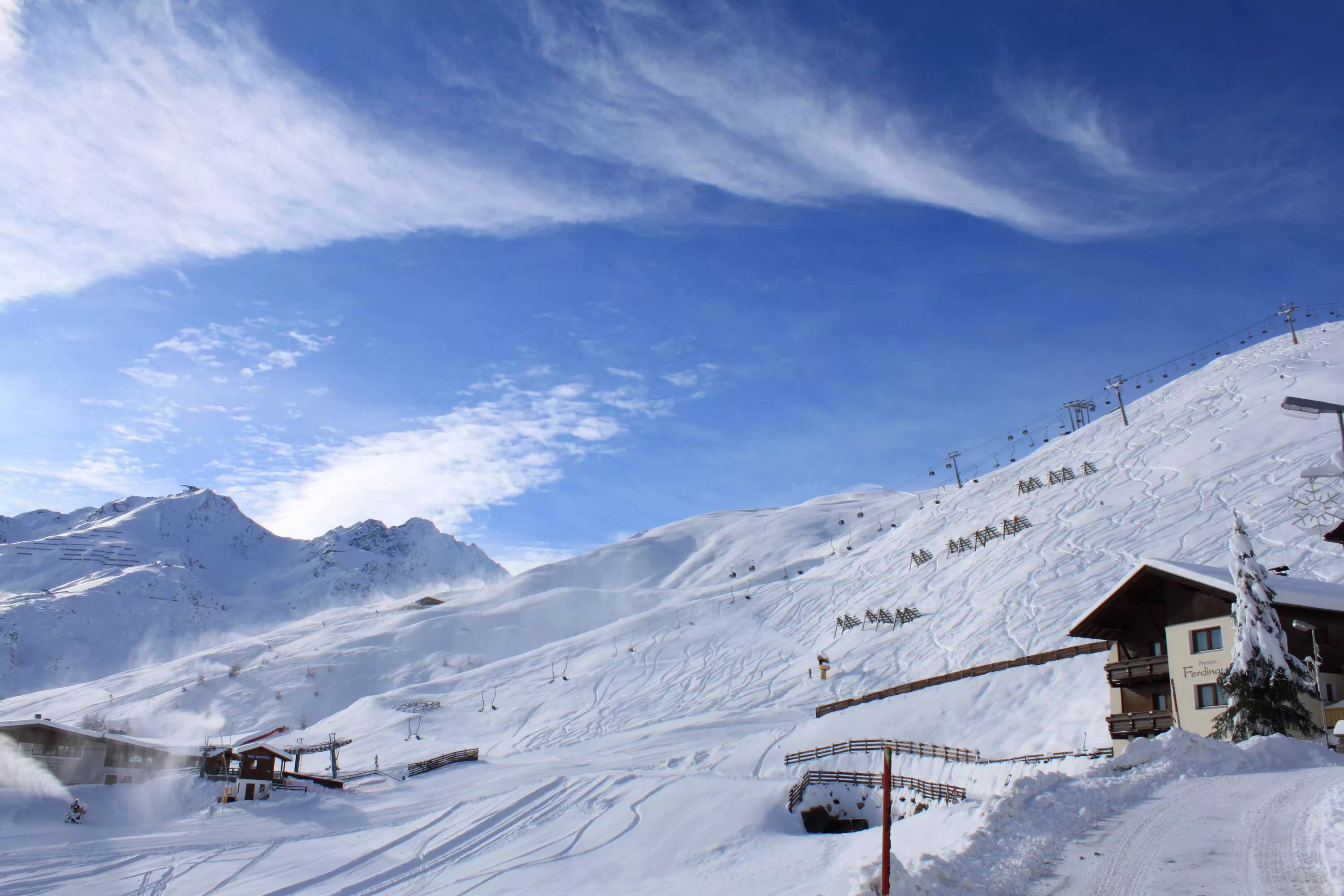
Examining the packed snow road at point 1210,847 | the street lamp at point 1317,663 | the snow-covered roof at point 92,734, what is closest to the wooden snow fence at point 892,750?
the street lamp at point 1317,663

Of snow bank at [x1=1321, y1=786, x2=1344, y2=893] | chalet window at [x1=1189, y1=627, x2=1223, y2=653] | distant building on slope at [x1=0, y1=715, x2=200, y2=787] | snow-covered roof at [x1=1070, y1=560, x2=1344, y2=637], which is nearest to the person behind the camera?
snow bank at [x1=1321, y1=786, x2=1344, y2=893]

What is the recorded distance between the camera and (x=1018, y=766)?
2194 cm

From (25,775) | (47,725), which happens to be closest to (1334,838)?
(25,775)

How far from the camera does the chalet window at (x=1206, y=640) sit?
25.3m

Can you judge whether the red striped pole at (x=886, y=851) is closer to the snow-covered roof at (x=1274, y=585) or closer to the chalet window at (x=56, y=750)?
the snow-covered roof at (x=1274, y=585)

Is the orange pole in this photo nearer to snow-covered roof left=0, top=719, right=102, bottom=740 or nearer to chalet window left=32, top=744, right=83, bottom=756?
snow-covered roof left=0, top=719, right=102, bottom=740

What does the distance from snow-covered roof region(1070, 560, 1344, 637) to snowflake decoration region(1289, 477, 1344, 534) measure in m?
20.2

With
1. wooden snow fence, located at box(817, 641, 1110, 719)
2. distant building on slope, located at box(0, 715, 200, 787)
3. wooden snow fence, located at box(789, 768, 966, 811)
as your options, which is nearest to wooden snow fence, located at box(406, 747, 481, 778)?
distant building on slope, located at box(0, 715, 200, 787)

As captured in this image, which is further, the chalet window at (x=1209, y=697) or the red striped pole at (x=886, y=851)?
the chalet window at (x=1209, y=697)

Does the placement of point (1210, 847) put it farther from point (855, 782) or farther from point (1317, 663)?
point (855, 782)

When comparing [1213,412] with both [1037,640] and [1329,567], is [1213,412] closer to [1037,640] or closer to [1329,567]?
[1329,567]

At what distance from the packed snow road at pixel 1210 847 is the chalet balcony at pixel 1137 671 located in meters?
14.9

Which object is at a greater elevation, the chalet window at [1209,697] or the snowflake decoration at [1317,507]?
the snowflake decoration at [1317,507]

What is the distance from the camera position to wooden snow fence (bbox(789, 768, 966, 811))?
2628cm
